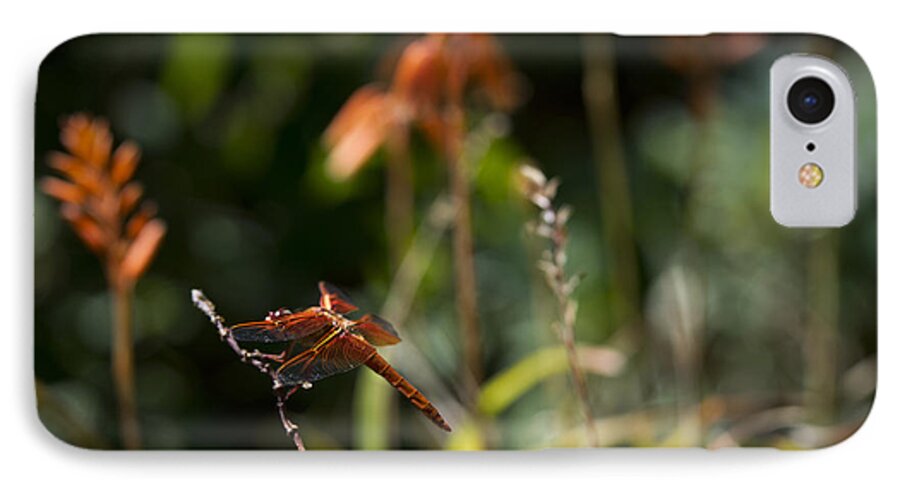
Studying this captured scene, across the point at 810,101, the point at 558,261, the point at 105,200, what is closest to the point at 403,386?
the point at 558,261

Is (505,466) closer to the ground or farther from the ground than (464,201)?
closer to the ground

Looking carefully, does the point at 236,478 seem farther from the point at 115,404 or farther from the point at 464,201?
the point at 464,201

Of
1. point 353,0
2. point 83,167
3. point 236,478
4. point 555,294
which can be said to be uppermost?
point 353,0

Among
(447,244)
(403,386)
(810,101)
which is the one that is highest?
(810,101)

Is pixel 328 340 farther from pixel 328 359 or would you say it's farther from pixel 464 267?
pixel 464 267

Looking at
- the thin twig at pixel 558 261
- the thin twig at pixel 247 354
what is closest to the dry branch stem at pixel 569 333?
the thin twig at pixel 558 261

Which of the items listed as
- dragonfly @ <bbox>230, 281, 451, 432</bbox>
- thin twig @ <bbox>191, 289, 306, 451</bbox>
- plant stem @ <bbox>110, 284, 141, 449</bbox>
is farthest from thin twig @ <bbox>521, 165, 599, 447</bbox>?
plant stem @ <bbox>110, 284, 141, 449</bbox>

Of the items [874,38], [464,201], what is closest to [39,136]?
[464,201]

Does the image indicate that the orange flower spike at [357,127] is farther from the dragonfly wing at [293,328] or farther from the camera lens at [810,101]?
the camera lens at [810,101]
